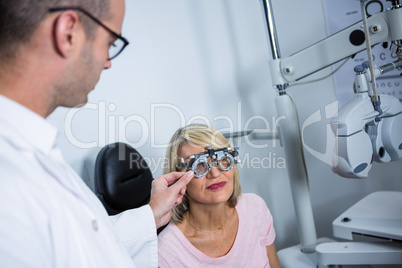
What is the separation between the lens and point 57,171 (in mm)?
757

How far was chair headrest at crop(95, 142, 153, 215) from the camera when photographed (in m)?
1.44

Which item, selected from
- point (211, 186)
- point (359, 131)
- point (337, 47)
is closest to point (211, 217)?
point (211, 186)

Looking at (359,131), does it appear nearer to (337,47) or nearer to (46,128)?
(337,47)

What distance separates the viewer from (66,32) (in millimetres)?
739

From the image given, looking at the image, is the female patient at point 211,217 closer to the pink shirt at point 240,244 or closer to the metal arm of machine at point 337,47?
the pink shirt at point 240,244

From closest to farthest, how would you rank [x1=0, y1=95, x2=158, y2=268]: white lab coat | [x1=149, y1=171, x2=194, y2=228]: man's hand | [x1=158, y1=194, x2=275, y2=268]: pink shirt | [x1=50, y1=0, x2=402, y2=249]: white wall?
[x1=0, y1=95, x2=158, y2=268]: white lab coat, [x1=149, y1=171, x2=194, y2=228]: man's hand, [x1=158, y1=194, x2=275, y2=268]: pink shirt, [x1=50, y1=0, x2=402, y2=249]: white wall

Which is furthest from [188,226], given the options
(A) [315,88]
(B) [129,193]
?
(A) [315,88]

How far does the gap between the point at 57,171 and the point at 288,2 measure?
1614 mm

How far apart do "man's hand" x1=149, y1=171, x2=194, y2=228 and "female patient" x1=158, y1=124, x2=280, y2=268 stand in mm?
136

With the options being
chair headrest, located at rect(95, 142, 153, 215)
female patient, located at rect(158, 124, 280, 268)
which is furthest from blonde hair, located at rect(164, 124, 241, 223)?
chair headrest, located at rect(95, 142, 153, 215)

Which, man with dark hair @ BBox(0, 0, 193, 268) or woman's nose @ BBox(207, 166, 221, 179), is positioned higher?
man with dark hair @ BBox(0, 0, 193, 268)

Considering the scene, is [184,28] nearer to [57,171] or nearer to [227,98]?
[227,98]

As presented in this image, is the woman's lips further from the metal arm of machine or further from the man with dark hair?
the man with dark hair

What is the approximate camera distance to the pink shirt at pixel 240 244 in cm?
144
